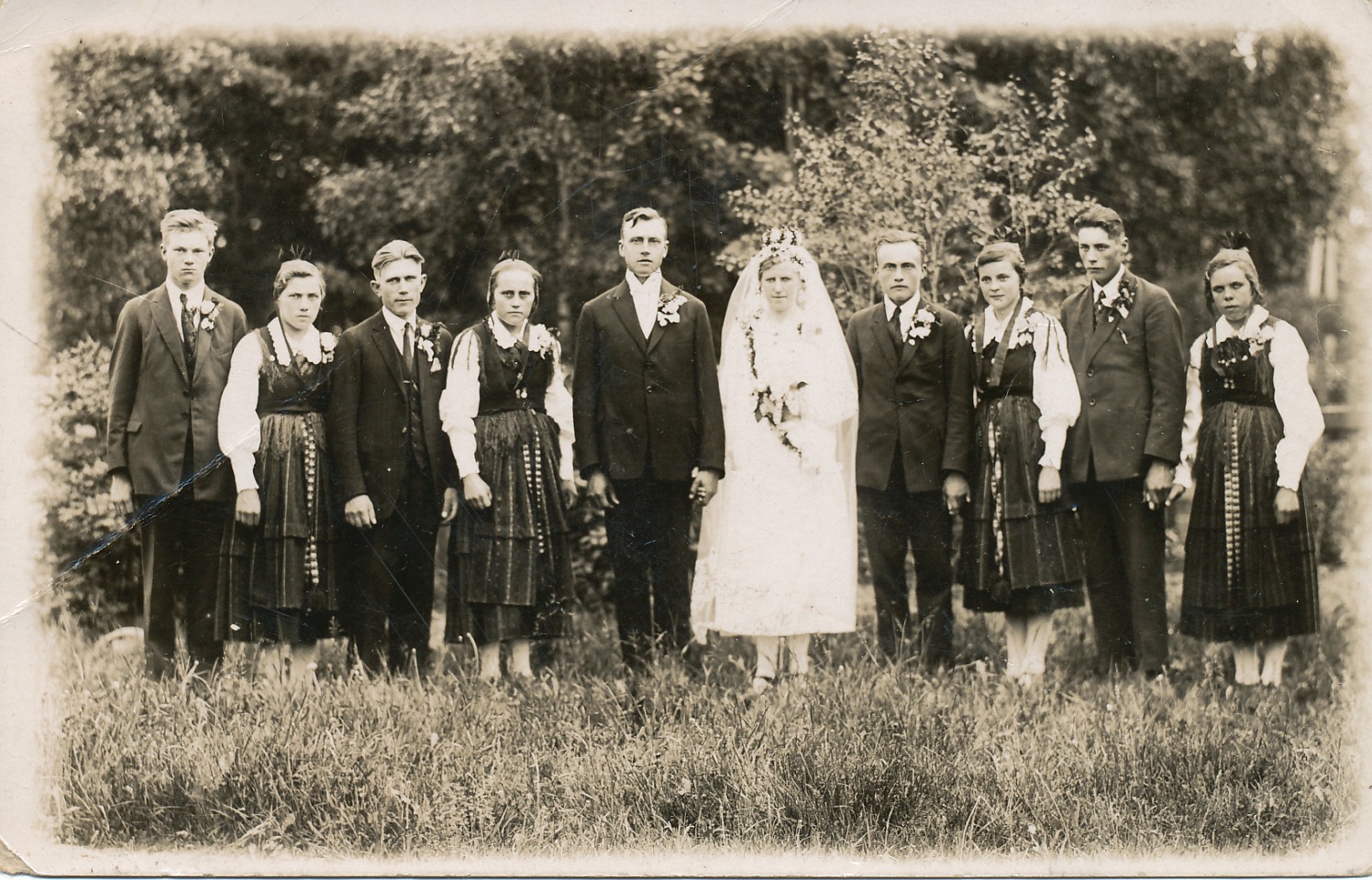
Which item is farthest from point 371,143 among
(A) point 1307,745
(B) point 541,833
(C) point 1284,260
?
(A) point 1307,745

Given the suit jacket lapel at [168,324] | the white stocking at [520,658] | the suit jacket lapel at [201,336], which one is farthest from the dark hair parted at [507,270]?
the white stocking at [520,658]

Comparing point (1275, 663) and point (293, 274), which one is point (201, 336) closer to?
point (293, 274)

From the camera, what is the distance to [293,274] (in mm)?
4633

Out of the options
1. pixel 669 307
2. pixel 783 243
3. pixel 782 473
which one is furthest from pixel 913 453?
pixel 669 307

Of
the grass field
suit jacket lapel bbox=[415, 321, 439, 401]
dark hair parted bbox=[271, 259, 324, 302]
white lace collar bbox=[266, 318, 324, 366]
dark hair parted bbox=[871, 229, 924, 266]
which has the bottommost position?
the grass field

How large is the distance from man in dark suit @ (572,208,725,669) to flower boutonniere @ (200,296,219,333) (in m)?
1.28

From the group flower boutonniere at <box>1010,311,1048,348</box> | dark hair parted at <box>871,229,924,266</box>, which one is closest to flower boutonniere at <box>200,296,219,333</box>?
dark hair parted at <box>871,229,924,266</box>

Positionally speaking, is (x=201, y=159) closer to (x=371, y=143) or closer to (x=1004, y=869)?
(x=371, y=143)

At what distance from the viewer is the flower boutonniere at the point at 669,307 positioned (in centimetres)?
462

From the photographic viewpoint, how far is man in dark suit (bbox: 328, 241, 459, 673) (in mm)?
4574

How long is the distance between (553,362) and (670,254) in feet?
1.87

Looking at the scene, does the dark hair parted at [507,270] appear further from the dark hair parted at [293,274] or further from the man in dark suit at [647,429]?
the dark hair parted at [293,274]

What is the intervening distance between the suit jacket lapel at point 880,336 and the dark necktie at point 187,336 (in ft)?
7.84

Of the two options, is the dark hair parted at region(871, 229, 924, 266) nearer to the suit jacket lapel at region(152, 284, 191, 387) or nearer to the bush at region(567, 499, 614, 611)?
the bush at region(567, 499, 614, 611)
